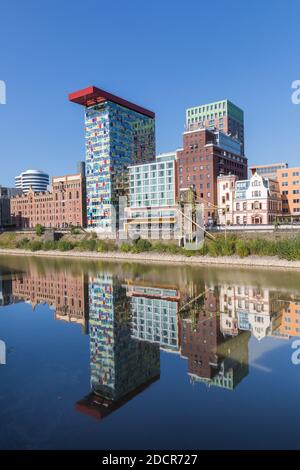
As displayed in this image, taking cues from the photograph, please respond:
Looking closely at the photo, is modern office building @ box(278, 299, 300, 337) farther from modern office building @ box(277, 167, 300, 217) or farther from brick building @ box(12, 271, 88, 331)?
modern office building @ box(277, 167, 300, 217)

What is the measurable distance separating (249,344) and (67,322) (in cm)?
1539

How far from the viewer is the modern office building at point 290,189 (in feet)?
278

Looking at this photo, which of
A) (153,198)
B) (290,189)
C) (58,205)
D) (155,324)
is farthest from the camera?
(58,205)

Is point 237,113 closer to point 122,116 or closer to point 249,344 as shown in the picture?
point 122,116

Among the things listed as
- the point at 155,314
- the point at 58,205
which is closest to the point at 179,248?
the point at 155,314

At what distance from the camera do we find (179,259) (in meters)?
67.9

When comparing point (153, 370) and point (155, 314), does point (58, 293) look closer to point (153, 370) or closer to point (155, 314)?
point (155, 314)

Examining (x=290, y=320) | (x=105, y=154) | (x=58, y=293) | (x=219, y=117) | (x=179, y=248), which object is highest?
(x=219, y=117)

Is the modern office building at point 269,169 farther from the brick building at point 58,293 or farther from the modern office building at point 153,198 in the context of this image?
the brick building at point 58,293

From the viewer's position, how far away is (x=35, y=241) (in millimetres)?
103312

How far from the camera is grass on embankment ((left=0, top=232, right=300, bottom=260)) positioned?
57.3m

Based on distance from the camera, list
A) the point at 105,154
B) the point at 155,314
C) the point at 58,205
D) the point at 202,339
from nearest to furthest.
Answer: the point at 202,339, the point at 155,314, the point at 105,154, the point at 58,205

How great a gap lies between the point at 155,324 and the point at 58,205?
109317 millimetres

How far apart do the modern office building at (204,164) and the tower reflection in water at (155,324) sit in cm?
4840
